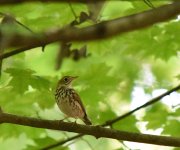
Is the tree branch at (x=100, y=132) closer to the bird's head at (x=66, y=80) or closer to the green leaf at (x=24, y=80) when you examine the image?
the green leaf at (x=24, y=80)

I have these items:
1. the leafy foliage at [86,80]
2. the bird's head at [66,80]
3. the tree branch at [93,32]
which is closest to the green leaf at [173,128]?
Answer: the leafy foliage at [86,80]

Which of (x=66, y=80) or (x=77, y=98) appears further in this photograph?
(x=66, y=80)

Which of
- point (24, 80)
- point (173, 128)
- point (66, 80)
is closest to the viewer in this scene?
point (24, 80)

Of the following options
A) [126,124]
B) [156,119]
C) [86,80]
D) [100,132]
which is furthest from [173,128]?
[100,132]

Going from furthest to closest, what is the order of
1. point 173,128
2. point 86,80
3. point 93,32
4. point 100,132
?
1. point 86,80
2. point 173,128
3. point 100,132
4. point 93,32

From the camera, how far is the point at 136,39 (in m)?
4.07

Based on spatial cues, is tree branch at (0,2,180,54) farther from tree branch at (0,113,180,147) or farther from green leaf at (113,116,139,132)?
green leaf at (113,116,139,132)

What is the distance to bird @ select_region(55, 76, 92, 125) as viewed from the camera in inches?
159

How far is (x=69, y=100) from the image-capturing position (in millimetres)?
4379

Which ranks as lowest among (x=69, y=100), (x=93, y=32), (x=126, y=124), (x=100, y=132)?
(x=69, y=100)

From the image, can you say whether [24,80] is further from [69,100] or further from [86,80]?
[69,100]

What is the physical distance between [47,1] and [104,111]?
3.35 metres

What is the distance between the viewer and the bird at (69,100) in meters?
4.04

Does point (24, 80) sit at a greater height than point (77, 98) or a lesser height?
greater
